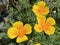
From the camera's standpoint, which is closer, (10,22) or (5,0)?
(10,22)


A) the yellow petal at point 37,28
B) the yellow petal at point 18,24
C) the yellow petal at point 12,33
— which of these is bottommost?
the yellow petal at point 12,33

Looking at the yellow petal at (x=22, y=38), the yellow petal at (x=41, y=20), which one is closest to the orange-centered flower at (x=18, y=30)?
the yellow petal at (x=22, y=38)

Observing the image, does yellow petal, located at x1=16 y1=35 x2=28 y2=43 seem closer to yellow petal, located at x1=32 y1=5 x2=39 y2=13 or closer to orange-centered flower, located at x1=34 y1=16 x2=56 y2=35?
orange-centered flower, located at x1=34 y1=16 x2=56 y2=35

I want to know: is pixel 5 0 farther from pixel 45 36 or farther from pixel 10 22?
pixel 45 36

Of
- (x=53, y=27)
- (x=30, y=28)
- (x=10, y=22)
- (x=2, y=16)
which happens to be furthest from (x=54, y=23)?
(x=2, y=16)

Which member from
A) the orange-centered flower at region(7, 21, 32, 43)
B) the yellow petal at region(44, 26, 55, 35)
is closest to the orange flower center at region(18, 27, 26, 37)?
the orange-centered flower at region(7, 21, 32, 43)

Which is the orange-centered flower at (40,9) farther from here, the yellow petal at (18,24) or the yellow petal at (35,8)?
the yellow petal at (18,24)
